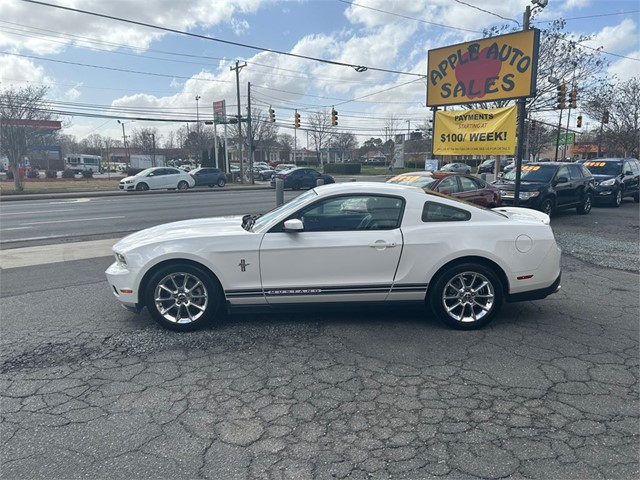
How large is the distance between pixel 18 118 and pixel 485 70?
2583cm

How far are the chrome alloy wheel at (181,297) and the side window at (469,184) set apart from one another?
767cm

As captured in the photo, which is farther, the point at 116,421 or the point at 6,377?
the point at 6,377

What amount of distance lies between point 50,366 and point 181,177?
87.5ft

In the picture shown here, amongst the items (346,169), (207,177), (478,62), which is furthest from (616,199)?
(346,169)

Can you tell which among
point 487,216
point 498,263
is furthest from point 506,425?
point 487,216

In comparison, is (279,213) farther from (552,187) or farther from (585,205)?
(585,205)

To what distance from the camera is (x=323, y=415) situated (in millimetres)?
2969

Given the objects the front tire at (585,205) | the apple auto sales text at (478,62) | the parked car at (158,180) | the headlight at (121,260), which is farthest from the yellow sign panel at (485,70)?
the parked car at (158,180)

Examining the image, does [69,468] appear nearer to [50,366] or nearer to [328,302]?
[50,366]

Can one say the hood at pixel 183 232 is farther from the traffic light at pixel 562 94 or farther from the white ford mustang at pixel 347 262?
the traffic light at pixel 562 94

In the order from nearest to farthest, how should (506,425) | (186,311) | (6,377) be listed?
(506,425), (6,377), (186,311)

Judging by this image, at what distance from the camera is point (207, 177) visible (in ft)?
105

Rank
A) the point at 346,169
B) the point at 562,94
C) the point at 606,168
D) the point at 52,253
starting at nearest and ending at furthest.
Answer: the point at 52,253
the point at 606,168
the point at 562,94
the point at 346,169

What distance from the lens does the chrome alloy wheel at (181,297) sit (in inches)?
168
